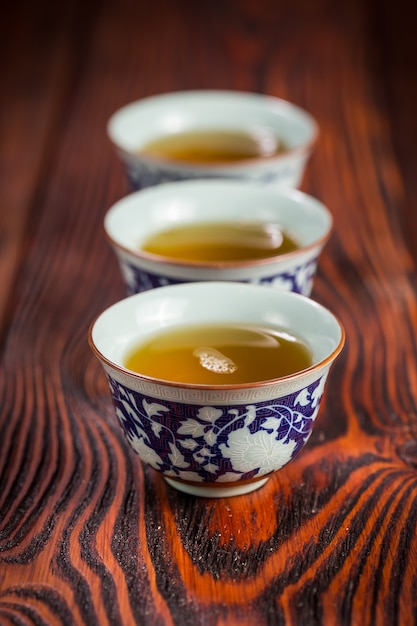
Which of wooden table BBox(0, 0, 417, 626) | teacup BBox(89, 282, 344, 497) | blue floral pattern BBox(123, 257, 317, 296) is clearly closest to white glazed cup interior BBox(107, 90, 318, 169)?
wooden table BBox(0, 0, 417, 626)

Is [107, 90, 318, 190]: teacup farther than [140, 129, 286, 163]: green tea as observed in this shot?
No

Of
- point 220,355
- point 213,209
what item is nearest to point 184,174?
point 213,209

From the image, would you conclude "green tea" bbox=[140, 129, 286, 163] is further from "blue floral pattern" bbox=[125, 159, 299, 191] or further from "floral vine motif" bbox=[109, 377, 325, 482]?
"floral vine motif" bbox=[109, 377, 325, 482]

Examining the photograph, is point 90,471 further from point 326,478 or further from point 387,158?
point 387,158

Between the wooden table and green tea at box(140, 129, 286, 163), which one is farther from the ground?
green tea at box(140, 129, 286, 163)

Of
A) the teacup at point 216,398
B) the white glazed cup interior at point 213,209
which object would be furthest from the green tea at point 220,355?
the white glazed cup interior at point 213,209

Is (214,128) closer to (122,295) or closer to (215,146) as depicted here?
(215,146)

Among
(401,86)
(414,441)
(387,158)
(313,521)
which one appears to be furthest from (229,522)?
(401,86)
